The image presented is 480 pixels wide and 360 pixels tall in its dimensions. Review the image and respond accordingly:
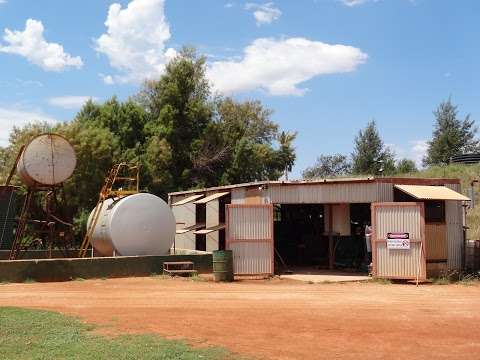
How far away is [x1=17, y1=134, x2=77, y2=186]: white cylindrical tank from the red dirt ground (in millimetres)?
4797

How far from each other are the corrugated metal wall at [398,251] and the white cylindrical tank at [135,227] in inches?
317

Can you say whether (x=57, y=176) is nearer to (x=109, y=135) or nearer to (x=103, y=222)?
(x=103, y=222)

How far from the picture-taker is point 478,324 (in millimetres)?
11031

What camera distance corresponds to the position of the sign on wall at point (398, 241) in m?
18.0

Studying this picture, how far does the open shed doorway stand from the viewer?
21.9 m

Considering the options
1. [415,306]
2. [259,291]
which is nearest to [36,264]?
[259,291]

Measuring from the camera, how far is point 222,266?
18.5 meters

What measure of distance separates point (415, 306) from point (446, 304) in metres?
0.98

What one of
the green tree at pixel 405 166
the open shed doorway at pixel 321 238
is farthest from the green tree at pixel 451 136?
the open shed doorway at pixel 321 238

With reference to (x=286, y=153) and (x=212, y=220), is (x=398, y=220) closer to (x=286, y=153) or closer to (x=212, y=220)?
(x=212, y=220)

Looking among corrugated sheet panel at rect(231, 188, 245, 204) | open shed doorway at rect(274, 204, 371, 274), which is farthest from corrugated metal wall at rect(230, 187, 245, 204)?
open shed doorway at rect(274, 204, 371, 274)

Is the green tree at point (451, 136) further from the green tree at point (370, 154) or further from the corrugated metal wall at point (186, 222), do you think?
the corrugated metal wall at point (186, 222)

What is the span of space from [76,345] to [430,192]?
44.5ft

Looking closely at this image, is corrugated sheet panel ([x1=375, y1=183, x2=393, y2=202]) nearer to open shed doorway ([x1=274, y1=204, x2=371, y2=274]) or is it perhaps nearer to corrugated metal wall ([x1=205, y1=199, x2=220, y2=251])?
open shed doorway ([x1=274, y1=204, x2=371, y2=274])
